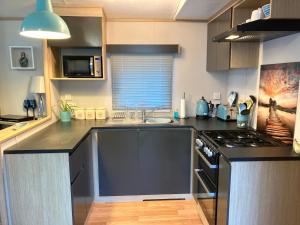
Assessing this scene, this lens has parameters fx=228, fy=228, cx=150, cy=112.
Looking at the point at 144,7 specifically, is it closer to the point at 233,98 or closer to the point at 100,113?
the point at 100,113

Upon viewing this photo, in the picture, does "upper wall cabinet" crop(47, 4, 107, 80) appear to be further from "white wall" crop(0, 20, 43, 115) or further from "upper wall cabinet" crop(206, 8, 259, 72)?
"upper wall cabinet" crop(206, 8, 259, 72)

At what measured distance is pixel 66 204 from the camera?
181 cm

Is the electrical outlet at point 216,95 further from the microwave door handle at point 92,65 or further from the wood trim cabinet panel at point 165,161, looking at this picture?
the microwave door handle at point 92,65

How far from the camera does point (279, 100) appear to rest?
2031 millimetres

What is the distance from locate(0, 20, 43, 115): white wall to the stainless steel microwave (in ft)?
1.18

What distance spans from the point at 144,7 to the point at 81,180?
6.37ft

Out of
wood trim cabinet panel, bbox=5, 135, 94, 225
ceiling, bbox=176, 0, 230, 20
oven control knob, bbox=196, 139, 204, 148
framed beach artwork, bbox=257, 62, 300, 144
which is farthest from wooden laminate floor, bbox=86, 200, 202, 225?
ceiling, bbox=176, 0, 230, 20

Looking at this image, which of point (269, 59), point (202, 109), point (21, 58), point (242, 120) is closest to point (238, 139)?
point (242, 120)

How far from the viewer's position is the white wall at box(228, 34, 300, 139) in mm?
1825

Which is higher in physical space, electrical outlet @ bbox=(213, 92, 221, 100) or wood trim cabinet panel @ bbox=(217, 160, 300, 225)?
electrical outlet @ bbox=(213, 92, 221, 100)

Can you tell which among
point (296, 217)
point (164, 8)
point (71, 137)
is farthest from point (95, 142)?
point (296, 217)

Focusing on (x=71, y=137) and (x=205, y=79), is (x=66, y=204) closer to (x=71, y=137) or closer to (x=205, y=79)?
(x=71, y=137)

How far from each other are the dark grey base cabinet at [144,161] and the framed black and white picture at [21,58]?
1.12 metres

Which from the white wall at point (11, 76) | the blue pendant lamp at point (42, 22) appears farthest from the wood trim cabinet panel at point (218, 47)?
the white wall at point (11, 76)
